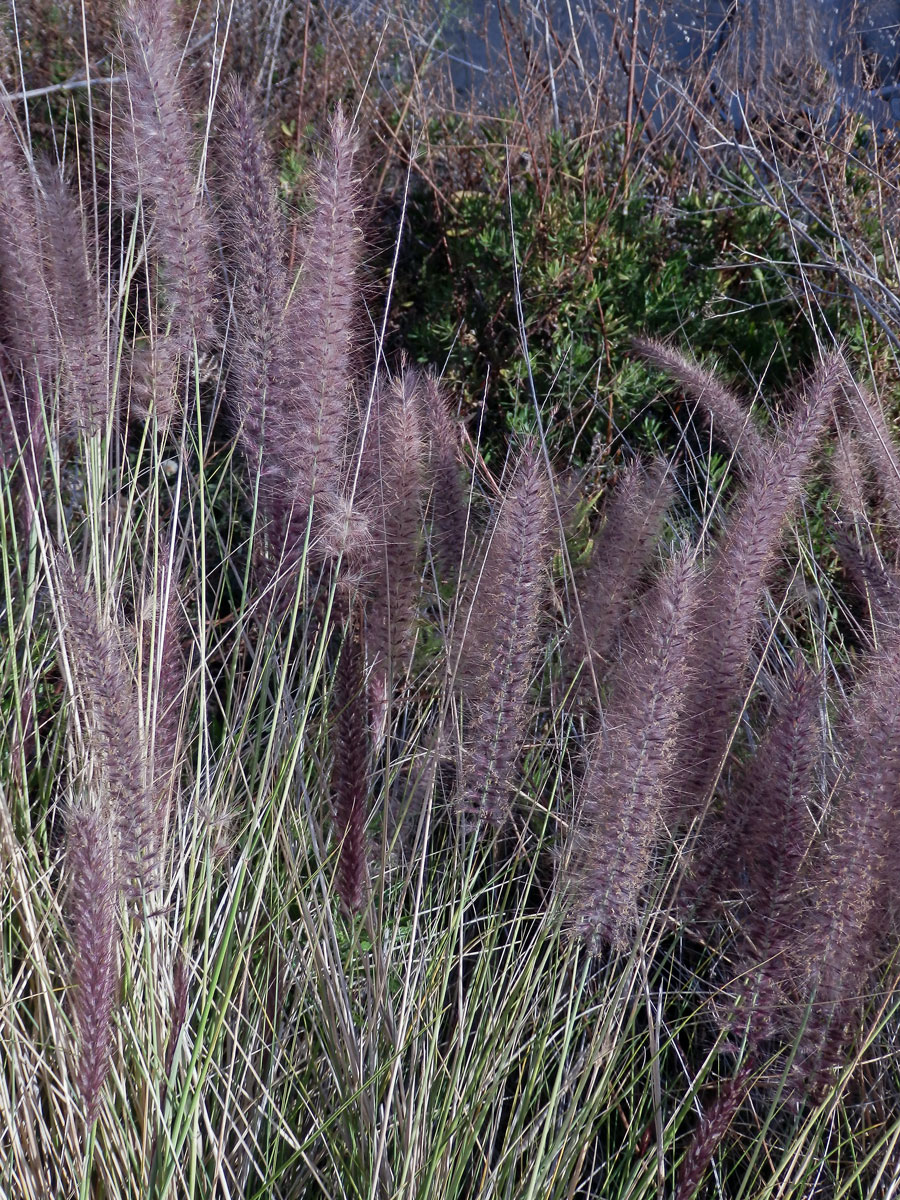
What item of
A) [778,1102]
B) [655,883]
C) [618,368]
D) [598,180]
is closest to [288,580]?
[655,883]

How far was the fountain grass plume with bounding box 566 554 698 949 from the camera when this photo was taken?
128 cm

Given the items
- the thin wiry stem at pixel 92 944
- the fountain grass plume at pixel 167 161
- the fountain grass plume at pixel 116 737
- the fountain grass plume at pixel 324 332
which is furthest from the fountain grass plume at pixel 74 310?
the thin wiry stem at pixel 92 944

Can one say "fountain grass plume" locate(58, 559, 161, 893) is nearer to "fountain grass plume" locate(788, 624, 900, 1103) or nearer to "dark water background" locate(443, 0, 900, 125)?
"fountain grass plume" locate(788, 624, 900, 1103)

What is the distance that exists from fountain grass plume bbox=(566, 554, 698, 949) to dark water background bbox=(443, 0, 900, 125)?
2603 millimetres

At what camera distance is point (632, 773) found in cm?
132

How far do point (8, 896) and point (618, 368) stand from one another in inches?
83.5

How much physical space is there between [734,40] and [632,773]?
11.0 feet

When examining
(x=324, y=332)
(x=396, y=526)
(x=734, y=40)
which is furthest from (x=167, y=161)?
(x=734, y=40)

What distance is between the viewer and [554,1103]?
1.45 m

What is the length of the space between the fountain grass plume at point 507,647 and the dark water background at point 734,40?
242 centimetres

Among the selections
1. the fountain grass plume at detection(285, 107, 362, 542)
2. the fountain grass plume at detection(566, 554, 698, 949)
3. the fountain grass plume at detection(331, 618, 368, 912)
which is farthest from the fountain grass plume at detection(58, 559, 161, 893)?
the fountain grass plume at detection(566, 554, 698, 949)

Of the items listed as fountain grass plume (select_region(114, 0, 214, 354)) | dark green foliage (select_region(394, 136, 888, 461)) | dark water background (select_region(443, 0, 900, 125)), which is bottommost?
dark green foliage (select_region(394, 136, 888, 461))

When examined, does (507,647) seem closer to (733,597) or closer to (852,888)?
(733,597)

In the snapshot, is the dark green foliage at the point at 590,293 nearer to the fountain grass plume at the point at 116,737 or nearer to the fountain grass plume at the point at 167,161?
the fountain grass plume at the point at 167,161
